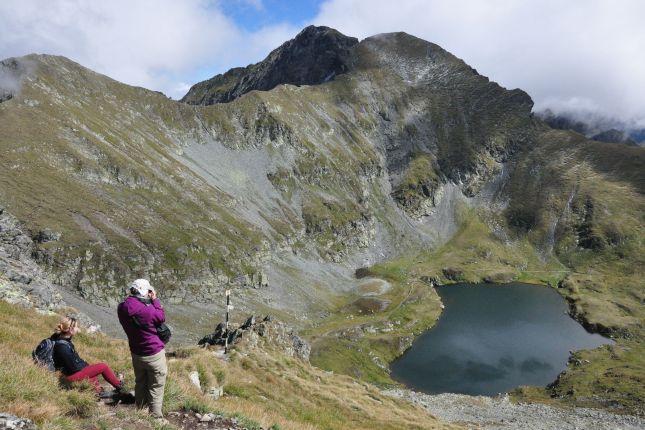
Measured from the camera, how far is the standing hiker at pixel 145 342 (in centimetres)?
1267

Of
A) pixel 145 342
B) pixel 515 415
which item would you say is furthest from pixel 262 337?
pixel 515 415

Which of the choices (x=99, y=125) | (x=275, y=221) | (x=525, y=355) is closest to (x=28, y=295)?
(x=525, y=355)

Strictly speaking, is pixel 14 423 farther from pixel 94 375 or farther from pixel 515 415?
pixel 515 415

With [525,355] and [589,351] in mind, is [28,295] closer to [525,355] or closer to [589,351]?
[525,355]

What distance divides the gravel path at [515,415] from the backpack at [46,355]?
56.5 metres

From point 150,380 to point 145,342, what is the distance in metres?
1.24

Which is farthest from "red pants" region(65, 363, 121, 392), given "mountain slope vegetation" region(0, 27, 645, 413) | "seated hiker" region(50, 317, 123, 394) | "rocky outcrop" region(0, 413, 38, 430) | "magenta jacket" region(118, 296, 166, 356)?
"mountain slope vegetation" region(0, 27, 645, 413)

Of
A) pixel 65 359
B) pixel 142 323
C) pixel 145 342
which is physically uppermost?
pixel 142 323

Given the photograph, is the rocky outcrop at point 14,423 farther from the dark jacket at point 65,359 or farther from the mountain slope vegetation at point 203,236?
the mountain slope vegetation at point 203,236

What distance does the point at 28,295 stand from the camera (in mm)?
29156

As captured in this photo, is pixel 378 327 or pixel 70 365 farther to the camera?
pixel 378 327

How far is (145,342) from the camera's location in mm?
12875

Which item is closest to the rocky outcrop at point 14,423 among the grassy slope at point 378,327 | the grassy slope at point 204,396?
the grassy slope at point 204,396

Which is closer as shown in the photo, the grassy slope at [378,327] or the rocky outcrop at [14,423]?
the rocky outcrop at [14,423]
